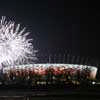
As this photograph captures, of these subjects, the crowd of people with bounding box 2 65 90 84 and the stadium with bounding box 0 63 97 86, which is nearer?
the stadium with bounding box 0 63 97 86

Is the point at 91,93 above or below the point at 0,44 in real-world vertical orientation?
below

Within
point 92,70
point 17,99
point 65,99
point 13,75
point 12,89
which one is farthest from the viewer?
point 92,70

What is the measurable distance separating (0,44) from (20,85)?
9.09m

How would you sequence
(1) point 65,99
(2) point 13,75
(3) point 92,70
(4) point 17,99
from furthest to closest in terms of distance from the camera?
(3) point 92,70 < (2) point 13,75 < (1) point 65,99 < (4) point 17,99

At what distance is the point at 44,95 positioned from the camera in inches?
458

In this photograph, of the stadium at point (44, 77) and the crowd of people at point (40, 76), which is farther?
the crowd of people at point (40, 76)

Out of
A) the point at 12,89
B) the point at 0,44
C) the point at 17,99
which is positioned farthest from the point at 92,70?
the point at 17,99

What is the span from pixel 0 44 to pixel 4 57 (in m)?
1.64

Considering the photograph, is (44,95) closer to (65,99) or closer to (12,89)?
(65,99)

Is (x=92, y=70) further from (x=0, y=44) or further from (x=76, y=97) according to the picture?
(x=76, y=97)

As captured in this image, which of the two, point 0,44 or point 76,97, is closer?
point 76,97

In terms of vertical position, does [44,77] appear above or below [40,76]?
below

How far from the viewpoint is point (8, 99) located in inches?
443

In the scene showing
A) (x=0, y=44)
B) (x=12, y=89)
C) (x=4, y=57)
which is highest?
(x=0, y=44)
